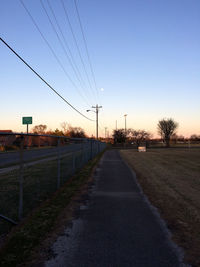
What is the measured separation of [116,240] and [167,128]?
289 ft

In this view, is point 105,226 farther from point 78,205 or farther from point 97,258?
point 78,205

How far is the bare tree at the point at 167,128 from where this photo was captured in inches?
3448

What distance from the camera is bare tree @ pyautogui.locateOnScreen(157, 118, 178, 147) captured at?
87.6m

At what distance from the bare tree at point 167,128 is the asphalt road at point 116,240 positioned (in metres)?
85.0

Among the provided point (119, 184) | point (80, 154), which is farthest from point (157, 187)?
point (80, 154)

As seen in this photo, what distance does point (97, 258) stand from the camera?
129 inches

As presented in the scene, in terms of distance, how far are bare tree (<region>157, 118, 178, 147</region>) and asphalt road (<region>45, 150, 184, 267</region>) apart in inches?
3346

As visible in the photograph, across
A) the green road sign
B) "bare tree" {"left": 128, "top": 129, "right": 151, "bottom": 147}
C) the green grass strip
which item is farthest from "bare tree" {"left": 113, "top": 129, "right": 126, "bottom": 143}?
the green grass strip

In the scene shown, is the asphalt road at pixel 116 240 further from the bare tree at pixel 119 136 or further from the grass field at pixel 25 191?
the bare tree at pixel 119 136

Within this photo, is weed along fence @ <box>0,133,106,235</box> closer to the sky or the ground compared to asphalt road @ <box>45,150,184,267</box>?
closer to the sky

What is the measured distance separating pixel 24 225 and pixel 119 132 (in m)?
90.1

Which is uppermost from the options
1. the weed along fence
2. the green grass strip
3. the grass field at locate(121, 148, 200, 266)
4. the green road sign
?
the green road sign

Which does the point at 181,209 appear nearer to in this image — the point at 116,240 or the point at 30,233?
the point at 116,240

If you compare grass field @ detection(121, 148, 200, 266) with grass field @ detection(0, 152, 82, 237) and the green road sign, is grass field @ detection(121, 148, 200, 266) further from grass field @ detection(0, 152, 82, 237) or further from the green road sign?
the green road sign
